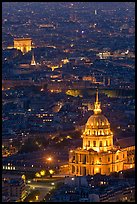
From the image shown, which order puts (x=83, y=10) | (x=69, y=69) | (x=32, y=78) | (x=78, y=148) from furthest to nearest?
(x=83, y=10), (x=69, y=69), (x=32, y=78), (x=78, y=148)

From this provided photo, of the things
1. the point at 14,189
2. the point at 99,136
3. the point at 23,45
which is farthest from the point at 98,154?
the point at 23,45

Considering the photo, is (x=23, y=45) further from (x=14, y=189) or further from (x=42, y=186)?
(x=14, y=189)

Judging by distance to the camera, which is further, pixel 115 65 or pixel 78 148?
pixel 115 65

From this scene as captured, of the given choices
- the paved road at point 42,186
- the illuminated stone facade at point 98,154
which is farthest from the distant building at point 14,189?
the illuminated stone facade at point 98,154

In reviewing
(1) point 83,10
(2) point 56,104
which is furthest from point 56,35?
(2) point 56,104

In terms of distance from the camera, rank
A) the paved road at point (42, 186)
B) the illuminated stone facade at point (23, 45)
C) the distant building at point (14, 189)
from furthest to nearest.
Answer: the illuminated stone facade at point (23, 45), the paved road at point (42, 186), the distant building at point (14, 189)

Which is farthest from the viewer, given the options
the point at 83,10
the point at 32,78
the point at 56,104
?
the point at 83,10

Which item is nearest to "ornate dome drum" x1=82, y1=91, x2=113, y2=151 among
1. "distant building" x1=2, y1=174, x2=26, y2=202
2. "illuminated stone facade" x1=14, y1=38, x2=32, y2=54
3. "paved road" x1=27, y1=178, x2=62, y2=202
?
"paved road" x1=27, y1=178, x2=62, y2=202

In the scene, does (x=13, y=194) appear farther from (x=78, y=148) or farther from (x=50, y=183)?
(x=78, y=148)

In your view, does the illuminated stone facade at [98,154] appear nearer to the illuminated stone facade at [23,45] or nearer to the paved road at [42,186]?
the paved road at [42,186]
